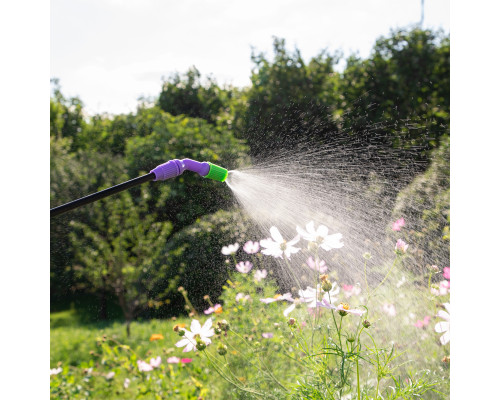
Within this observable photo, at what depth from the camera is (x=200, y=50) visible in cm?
361

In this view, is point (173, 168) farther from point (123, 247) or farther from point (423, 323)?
point (123, 247)

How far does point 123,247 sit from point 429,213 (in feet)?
9.30

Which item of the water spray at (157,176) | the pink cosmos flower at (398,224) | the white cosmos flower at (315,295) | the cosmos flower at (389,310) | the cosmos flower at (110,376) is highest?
the water spray at (157,176)

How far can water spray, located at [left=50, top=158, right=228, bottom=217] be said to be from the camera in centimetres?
98

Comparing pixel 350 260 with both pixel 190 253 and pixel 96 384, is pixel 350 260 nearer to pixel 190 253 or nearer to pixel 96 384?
pixel 96 384

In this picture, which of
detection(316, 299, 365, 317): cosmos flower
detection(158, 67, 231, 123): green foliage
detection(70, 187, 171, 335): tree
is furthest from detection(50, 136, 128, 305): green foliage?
detection(316, 299, 365, 317): cosmos flower

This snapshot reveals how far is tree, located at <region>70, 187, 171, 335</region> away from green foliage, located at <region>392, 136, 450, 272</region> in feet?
7.49

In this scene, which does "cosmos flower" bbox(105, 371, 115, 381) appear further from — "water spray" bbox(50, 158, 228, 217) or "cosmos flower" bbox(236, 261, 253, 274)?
"water spray" bbox(50, 158, 228, 217)

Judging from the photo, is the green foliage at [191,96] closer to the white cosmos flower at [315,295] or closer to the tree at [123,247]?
the tree at [123,247]

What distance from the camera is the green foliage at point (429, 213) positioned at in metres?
2.03

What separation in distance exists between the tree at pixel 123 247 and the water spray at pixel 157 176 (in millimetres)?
2842

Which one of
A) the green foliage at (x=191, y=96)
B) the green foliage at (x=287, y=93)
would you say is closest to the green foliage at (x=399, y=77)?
the green foliage at (x=287, y=93)

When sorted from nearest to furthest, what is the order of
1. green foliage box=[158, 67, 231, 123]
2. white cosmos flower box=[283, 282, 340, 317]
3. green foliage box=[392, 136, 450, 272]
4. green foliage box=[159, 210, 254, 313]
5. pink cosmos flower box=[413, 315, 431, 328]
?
white cosmos flower box=[283, 282, 340, 317] < pink cosmos flower box=[413, 315, 431, 328] < green foliage box=[392, 136, 450, 272] < green foliage box=[159, 210, 254, 313] < green foliage box=[158, 67, 231, 123]

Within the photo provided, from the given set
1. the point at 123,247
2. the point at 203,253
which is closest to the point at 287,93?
the point at 203,253
